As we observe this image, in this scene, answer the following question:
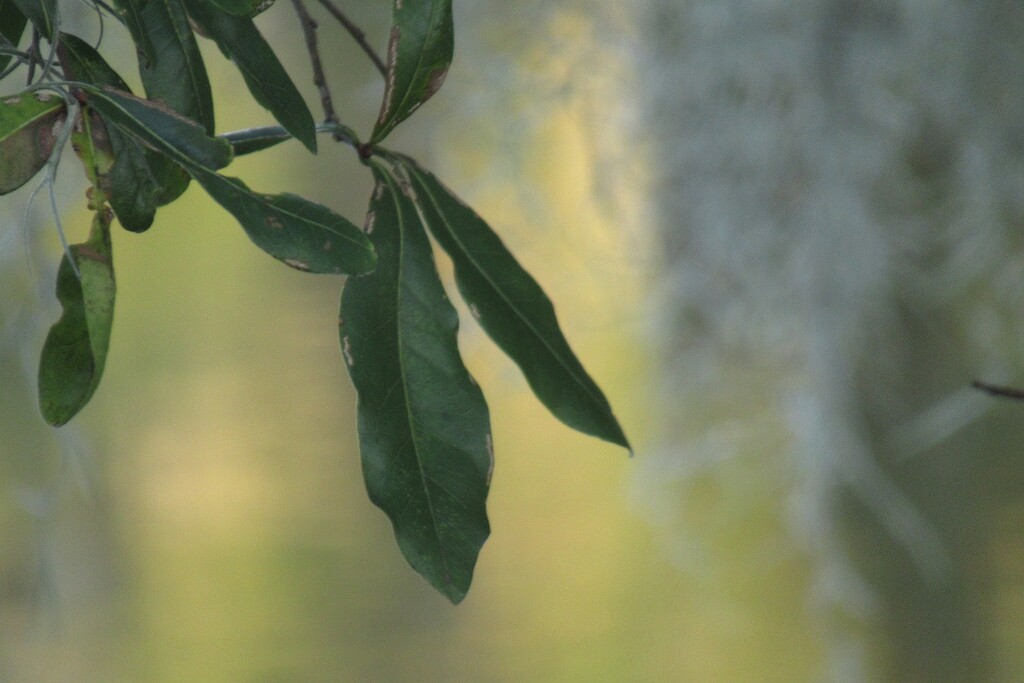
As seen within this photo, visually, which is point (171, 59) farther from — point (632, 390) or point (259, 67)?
point (632, 390)

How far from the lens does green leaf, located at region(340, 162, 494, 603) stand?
0.67 ft

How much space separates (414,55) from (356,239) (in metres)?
0.06

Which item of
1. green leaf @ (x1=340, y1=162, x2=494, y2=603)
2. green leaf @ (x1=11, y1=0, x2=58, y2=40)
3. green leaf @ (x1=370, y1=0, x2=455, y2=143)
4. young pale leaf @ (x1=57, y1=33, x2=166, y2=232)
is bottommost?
green leaf @ (x1=340, y1=162, x2=494, y2=603)

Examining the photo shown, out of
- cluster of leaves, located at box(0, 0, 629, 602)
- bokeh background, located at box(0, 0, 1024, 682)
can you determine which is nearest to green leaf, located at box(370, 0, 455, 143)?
cluster of leaves, located at box(0, 0, 629, 602)

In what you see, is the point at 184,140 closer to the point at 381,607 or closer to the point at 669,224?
the point at 669,224

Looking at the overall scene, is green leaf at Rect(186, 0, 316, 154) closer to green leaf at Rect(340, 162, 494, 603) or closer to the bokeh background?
green leaf at Rect(340, 162, 494, 603)

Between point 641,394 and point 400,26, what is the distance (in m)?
0.79

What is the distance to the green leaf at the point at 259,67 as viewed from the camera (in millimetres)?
200

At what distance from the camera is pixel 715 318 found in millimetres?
827

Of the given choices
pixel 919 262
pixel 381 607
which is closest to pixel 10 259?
pixel 381 607

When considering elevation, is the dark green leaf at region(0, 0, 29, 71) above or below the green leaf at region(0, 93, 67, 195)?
above

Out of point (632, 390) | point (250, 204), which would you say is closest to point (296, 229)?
point (250, 204)

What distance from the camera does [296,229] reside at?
0.18 metres

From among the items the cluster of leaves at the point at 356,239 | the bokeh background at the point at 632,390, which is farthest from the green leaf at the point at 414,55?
the bokeh background at the point at 632,390
